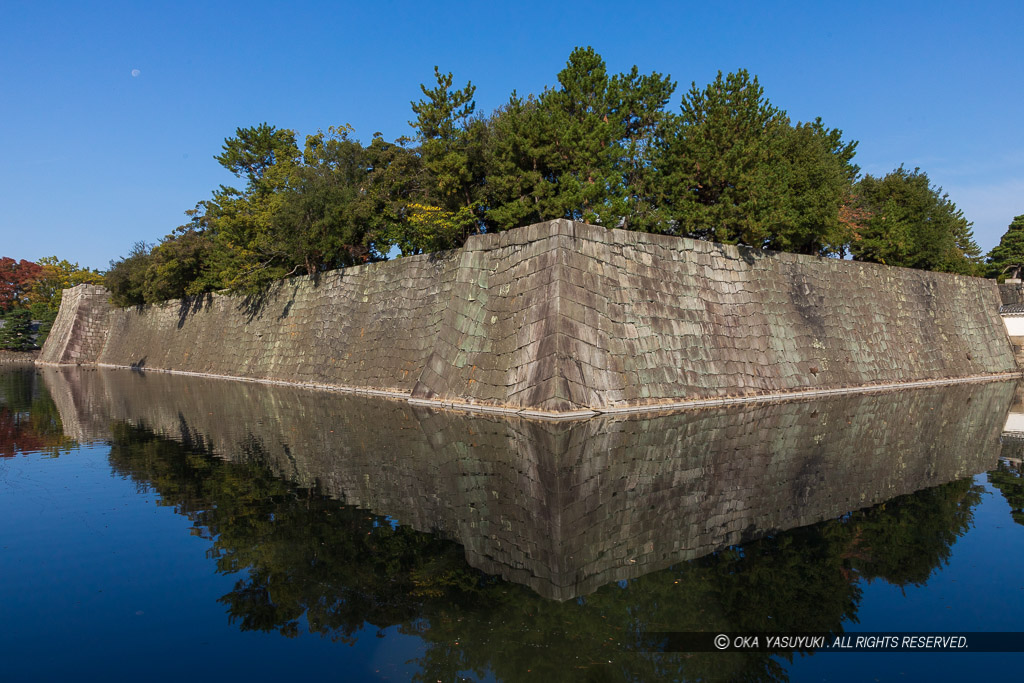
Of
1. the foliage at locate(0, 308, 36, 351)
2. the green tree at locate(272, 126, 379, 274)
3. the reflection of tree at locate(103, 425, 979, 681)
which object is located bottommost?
the foliage at locate(0, 308, 36, 351)

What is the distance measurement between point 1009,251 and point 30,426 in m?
66.6

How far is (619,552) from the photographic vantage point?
18.5 ft

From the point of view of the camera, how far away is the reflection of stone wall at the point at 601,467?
19.6 feet

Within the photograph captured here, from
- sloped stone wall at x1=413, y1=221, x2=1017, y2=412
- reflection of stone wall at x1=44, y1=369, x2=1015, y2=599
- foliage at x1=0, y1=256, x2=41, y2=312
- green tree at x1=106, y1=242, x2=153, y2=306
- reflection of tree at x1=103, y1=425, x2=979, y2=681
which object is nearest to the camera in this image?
reflection of tree at x1=103, y1=425, x2=979, y2=681

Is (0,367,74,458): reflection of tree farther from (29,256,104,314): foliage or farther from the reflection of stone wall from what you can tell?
(29,256,104,314): foliage

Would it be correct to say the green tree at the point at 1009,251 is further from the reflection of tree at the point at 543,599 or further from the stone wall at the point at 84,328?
the stone wall at the point at 84,328

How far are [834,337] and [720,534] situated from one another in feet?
63.1

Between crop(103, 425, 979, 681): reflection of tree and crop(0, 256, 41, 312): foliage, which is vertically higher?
crop(0, 256, 41, 312): foliage

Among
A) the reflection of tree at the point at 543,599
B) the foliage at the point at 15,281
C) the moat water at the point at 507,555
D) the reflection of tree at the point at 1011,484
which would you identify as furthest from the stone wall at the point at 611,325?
the foliage at the point at 15,281

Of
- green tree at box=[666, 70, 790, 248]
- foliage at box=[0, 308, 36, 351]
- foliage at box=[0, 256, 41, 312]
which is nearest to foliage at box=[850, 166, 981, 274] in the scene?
green tree at box=[666, 70, 790, 248]

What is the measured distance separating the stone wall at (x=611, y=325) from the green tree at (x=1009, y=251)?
26.8 m

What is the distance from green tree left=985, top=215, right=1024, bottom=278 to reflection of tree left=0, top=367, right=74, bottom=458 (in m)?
64.7

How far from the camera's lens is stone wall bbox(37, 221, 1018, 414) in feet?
51.8

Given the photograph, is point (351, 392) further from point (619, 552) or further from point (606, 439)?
point (619, 552)
